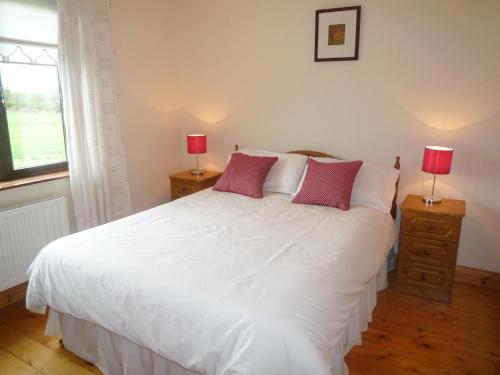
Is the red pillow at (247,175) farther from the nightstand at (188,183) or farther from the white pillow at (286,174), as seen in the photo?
the nightstand at (188,183)

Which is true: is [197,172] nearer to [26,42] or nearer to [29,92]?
[29,92]

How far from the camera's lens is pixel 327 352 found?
1.31 m

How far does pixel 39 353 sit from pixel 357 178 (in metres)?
2.40

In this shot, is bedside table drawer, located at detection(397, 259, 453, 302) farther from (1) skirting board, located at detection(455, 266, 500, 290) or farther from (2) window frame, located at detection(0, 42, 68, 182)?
(2) window frame, located at detection(0, 42, 68, 182)

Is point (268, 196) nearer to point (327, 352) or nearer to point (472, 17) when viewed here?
point (327, 352)

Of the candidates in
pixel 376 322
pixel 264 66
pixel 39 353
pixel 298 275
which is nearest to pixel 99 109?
pixel 264 66

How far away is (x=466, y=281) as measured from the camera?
9.26 feet


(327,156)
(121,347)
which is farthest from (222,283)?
(327,156)

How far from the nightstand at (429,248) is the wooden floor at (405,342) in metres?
0.11

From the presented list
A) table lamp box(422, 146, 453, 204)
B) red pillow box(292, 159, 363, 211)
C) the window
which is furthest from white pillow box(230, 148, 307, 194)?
the window

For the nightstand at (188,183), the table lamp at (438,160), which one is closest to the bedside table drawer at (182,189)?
the nightstand at (188,183)

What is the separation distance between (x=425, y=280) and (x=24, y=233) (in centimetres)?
286

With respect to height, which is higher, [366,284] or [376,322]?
[366,284]

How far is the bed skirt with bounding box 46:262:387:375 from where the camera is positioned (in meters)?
1.62
